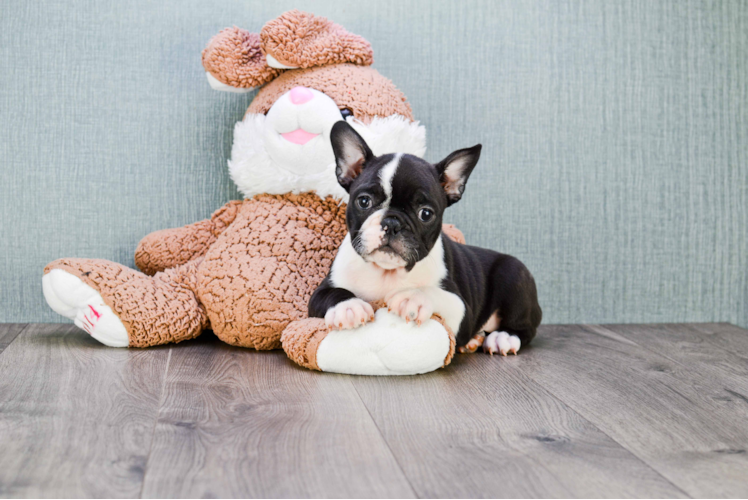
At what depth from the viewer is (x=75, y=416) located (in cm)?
123

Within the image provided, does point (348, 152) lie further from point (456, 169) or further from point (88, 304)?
point (88, 304)

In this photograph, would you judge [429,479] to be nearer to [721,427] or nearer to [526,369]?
[721,427]

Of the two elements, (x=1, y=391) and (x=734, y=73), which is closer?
(x=1, y=391)

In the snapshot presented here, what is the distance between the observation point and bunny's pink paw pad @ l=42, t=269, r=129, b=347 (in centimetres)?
177

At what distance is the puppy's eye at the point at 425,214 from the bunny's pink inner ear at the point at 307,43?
67cm

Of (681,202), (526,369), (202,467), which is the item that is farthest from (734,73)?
(202,467)

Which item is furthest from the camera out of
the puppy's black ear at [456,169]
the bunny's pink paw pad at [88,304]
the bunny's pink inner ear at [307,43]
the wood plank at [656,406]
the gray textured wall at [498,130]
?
the gray textured wall at [498,130]

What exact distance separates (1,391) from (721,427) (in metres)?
1.49

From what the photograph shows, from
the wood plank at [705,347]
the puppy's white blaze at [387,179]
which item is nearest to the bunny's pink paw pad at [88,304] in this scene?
the puppy's white blaze at [387,179]

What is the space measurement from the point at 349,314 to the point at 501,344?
23.3 inches

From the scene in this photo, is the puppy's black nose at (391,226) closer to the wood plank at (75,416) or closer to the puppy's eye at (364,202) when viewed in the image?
the puppy's eye at (364,202)

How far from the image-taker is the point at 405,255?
152cm

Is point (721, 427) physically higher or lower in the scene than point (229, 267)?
lower

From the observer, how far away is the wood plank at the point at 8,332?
6.08ft
